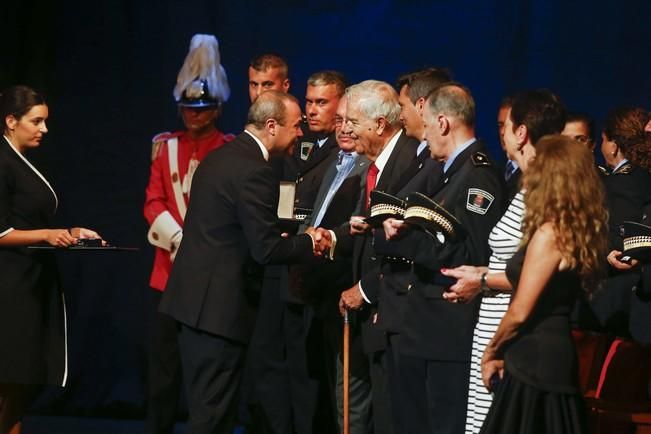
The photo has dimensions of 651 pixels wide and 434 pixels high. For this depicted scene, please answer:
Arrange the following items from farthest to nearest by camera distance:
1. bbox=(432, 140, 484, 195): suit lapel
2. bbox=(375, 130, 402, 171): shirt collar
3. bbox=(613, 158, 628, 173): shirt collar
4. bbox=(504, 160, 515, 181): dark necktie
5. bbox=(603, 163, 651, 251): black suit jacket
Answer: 1. bbox=(504, 160, 515, 181): dark necktie
2. bbox=(613, 158, 628, 173): shirt collar
3. bbox=(603, 163, 651, 251): black suit jacket
4. bbox=(375, 130, 402, 171): shirt collar
5. bbox=(432, 140, 484, 195): suit lapel

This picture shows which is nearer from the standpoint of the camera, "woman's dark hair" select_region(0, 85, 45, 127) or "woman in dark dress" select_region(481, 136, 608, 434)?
"woman in dark dress" select_region(481, 136, 608, 434)

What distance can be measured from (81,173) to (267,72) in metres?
1.53

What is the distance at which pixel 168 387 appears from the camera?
620 cm

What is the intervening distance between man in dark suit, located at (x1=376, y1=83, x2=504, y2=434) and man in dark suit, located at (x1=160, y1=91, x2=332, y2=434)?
60 centimetres

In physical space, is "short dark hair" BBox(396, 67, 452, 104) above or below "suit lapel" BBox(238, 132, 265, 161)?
above

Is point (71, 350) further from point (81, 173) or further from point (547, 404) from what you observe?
point (547, 404)

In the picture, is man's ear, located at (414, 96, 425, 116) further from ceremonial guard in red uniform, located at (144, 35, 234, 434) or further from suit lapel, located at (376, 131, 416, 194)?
ceremonial guard in red uniform, located at (144, 35, 234, 434)

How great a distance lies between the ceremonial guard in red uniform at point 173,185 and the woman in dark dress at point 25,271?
0.73 meters

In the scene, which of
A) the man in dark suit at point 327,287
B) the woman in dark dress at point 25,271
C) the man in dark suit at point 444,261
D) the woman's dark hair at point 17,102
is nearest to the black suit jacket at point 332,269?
the man in dark suit at point 327,287

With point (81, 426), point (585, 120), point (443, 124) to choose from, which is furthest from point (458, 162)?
point (81, 426)

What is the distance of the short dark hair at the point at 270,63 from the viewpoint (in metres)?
6.38

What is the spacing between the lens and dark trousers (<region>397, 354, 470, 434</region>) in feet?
14.4

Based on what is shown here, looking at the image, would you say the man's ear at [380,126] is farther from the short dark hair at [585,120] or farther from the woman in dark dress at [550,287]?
the woman in dark dress at [550,287]

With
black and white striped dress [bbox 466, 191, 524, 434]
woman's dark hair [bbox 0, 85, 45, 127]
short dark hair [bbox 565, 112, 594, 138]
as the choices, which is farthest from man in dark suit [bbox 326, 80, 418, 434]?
woman's dark hair [bbox 0, 85, 45, 127]
